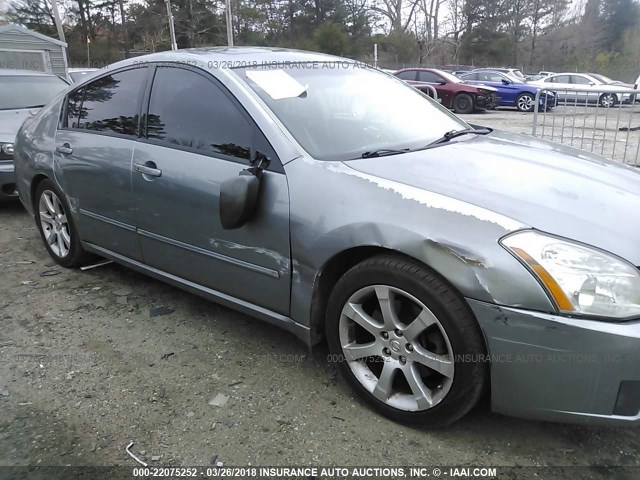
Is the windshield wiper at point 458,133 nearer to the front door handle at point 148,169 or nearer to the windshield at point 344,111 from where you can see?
the windshield at point 344,111

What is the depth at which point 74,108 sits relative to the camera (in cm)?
365

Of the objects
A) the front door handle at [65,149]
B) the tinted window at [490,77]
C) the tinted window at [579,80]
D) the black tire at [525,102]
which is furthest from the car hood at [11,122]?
the tinted window at [579,80]

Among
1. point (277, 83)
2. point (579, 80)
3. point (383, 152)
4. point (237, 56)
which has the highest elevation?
point (237, 56)

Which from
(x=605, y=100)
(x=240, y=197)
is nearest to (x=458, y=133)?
(x=240, y=197)

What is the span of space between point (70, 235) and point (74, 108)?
912 millimetres

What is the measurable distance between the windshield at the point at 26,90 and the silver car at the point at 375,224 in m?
3.77

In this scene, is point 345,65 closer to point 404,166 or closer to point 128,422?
point 404,166

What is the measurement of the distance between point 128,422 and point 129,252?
128 cm

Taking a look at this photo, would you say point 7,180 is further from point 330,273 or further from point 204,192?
point 330,273

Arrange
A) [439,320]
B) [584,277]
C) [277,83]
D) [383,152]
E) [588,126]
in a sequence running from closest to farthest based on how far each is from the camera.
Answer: [584,277]
[439,320]
[383,152]
[277,83]
[588,126]

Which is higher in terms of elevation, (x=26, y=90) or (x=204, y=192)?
(x=26, y=90)

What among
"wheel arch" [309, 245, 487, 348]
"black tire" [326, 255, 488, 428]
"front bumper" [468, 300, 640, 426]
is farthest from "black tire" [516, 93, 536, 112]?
"front bumper" [468, 300, 640, 426]

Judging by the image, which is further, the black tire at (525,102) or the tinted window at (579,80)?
the tinted window at (579,80)

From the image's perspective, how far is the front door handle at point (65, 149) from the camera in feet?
11.5
